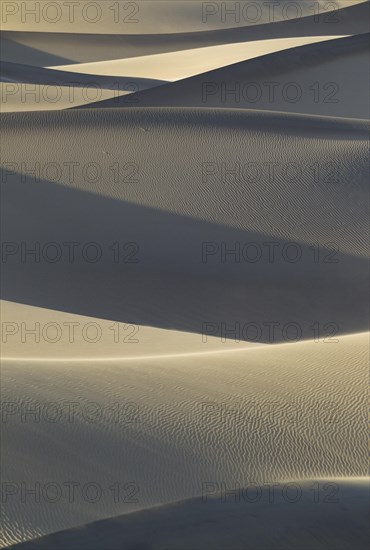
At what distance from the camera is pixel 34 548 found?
2.35 metres

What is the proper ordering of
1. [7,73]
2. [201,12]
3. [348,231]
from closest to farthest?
[348,231]
[7,73]
[201,12]

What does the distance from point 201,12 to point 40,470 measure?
45.4 feet

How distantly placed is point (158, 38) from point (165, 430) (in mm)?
12714

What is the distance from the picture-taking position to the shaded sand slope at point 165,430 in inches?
105

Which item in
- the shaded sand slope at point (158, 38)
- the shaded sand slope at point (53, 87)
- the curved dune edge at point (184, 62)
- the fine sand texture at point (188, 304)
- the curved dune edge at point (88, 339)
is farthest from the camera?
the shaded sand slope at point (158, 38)

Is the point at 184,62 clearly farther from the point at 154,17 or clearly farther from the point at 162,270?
the point at 162,270

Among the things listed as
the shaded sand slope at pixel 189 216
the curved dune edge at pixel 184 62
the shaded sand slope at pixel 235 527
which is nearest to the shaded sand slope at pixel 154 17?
the curved dune edge at pixel 184 62

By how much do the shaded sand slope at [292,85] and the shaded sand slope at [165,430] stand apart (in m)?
5.42

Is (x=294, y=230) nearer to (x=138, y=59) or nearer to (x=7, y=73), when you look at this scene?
(x=7, y=73)

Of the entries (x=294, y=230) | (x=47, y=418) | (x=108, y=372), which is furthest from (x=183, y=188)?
(x=47, y=418)

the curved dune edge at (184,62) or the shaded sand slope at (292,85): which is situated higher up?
the curved dune edge at (184,62)

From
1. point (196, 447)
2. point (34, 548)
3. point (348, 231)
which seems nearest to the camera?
point (34, 548)

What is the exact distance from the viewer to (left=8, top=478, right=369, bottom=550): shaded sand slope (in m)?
2.41

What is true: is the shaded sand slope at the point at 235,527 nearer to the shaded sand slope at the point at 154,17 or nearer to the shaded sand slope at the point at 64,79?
the shaded sand slope at the point at 64,79
